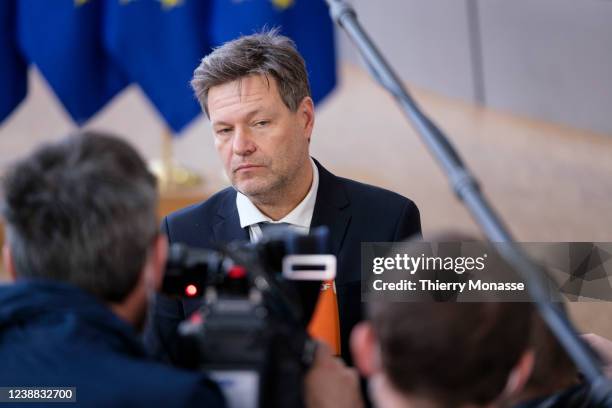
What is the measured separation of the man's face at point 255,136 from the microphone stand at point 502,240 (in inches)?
28.0

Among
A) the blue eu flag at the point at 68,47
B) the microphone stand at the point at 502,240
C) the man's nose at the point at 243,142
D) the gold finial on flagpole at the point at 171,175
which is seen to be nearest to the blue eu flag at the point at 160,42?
the blue eu flag at the point at 68,47

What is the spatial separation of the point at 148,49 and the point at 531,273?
4.09 meters

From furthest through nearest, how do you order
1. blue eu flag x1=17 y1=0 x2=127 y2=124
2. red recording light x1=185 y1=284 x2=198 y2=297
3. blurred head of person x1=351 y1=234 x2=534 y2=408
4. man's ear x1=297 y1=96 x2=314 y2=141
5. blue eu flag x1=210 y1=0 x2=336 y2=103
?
blue eu flag x1=17 y1=0 x2=127 y2=124, blue eu flag x1=210 y1=0 x2=336 y2=103, man's ear x1=297 y1=96 x2=314 y2=141, red recording light x1=185 y1=284 x2=198 y2=297, blurred head of person x1=351 y1=234 x2=534 y2=408

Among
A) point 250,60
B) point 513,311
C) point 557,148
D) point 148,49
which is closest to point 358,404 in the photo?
point 513,311

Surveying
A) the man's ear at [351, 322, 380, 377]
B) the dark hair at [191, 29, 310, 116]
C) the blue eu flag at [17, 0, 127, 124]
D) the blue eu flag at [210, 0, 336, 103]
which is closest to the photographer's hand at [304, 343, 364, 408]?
the man's ear at [351, 322, 380, 377]

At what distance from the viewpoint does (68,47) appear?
485cm

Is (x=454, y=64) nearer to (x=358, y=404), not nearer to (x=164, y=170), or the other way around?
(x=164, y=170)

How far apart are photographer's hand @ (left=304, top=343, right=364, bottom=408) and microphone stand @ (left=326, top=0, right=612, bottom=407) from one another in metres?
0.30

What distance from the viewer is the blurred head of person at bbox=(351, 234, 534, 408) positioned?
106 centimetres

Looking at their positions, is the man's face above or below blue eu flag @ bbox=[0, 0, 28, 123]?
below

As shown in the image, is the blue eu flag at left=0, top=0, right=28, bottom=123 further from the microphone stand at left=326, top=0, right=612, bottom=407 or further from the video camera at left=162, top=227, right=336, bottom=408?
the microphone stand at left=326, top=0, right=612, bottom=407

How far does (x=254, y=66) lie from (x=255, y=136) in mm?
143

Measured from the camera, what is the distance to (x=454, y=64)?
7141mm

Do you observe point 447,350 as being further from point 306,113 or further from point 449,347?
point 306,113
